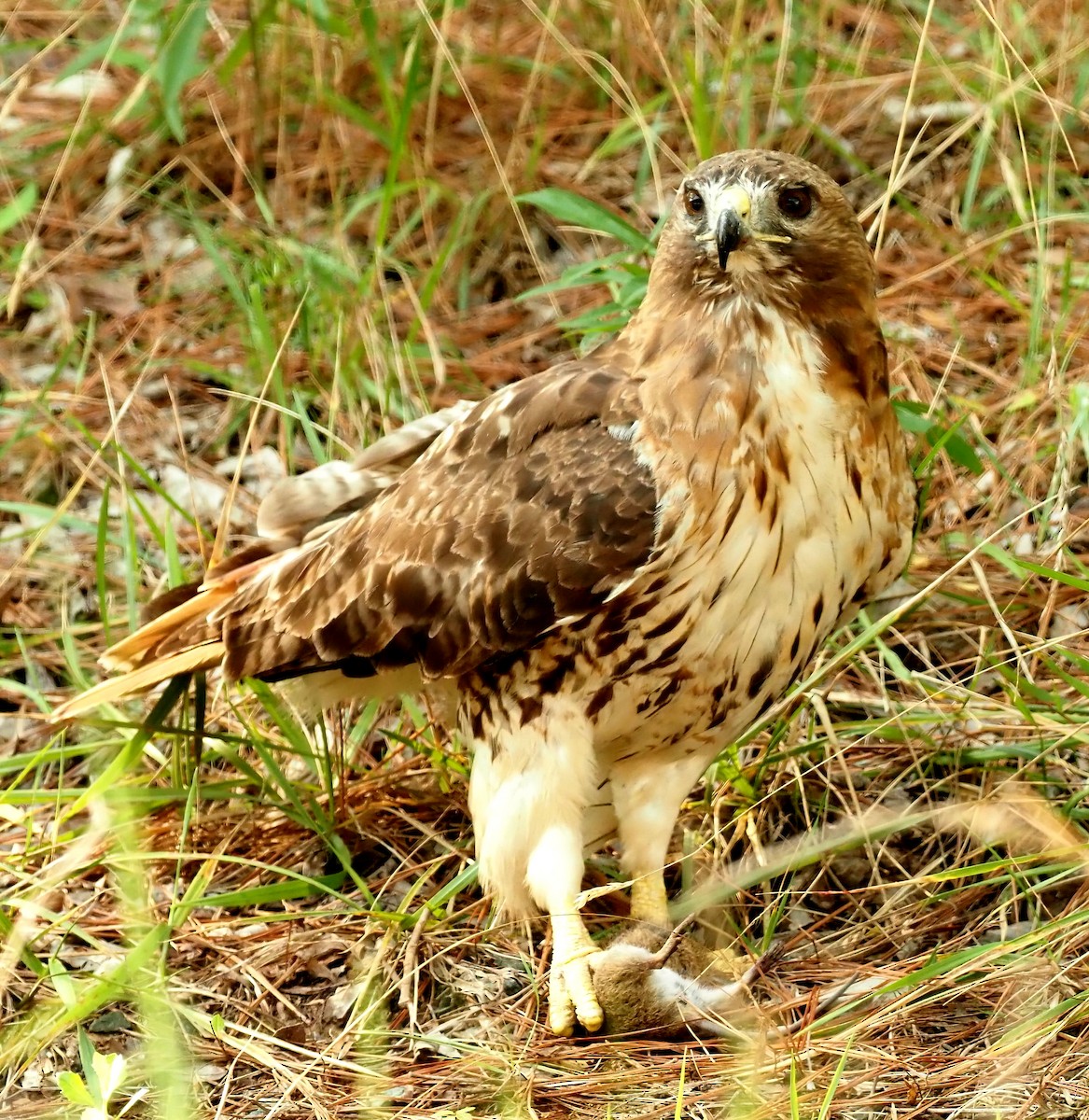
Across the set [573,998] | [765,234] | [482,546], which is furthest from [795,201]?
[573,998]

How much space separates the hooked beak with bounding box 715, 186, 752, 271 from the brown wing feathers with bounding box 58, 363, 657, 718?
1.14 feet

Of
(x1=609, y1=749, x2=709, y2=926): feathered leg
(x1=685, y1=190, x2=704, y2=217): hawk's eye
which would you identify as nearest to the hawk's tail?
(x1=609, y1=749, x2=709, y2=926): feathered leg

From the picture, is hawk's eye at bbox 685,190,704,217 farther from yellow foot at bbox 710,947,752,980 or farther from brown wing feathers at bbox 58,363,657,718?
yellow foot at bbox 710,947,752,980

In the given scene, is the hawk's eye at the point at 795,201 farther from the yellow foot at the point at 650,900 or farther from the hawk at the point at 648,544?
the yellow foot at the point at 650,900

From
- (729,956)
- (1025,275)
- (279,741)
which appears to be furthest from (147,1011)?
(1025,275)

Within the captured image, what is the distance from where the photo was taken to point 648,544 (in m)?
3.12

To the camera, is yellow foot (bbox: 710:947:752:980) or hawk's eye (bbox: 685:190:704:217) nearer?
hawk's eye (bbox: 685:190:704:217)

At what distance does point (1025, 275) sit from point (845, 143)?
3.06 ft

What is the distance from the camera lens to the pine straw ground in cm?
317

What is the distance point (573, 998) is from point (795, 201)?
1563 millimetres

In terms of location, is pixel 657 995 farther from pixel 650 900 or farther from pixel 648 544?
pixel 648 544

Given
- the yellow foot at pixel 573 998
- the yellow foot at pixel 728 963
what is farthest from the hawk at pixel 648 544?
the yellow foot at pixel 728 963

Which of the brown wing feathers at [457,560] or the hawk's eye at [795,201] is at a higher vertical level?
the hawk's eye at [795,201]

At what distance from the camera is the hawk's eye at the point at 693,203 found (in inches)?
126
